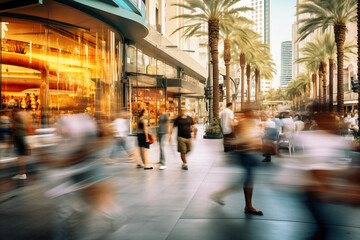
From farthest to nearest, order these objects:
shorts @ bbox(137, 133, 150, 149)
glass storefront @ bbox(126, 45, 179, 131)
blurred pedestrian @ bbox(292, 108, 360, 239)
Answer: glass storefront @ bbox(126, 45, 179, 131)
shorts @ bbox(137, 133, 150, 149)
blurred pedestrian @ bbox(292, 108, 360, 239)

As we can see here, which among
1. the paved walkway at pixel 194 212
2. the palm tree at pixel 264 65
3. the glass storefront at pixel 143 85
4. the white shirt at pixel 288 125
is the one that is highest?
the palm tree at pixel 264 65

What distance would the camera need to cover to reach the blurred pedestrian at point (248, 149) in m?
5.14

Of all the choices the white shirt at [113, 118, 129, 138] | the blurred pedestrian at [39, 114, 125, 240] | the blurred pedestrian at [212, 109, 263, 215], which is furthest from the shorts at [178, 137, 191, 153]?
the blurred pedestrian at [39, 114, 125, 240]

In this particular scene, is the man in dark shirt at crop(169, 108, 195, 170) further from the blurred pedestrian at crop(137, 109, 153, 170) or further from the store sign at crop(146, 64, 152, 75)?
the store sign at crop(146, 64, 152, 75)

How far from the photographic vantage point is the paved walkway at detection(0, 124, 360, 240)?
14.3ft

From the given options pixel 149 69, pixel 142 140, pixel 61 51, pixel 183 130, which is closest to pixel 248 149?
pixel 183 130

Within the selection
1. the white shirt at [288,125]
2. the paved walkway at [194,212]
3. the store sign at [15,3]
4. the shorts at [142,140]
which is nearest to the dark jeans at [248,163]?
the paved walkway at [194,212]

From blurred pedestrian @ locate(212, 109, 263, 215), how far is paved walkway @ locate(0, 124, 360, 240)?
0.32m

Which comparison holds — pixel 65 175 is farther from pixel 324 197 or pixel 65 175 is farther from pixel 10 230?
pixel 324 197

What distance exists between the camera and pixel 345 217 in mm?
5035

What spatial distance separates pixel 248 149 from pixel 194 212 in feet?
4.35

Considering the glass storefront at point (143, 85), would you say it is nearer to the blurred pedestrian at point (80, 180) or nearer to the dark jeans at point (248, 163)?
the dark jeans at point (248, 163)

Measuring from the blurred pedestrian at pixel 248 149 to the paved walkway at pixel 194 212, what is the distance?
0.32m

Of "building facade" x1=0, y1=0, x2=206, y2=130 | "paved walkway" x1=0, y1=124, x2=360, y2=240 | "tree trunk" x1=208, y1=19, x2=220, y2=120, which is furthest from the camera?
"tree trunk" x1=208, y1=19, x2=220, y2=120
